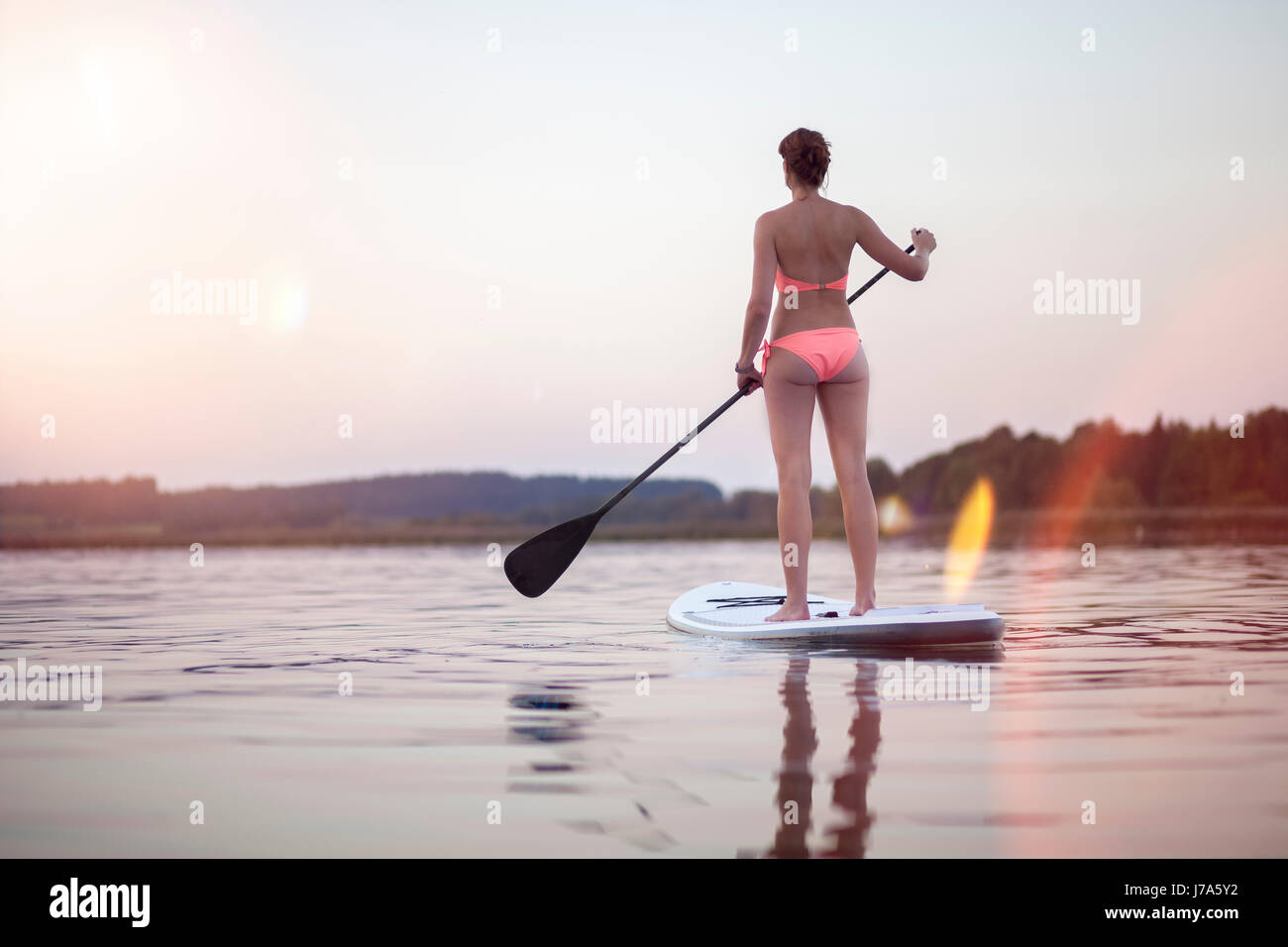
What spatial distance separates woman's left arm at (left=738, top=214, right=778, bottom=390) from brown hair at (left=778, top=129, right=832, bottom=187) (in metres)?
0.28

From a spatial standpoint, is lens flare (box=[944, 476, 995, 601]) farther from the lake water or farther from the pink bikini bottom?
the lake water

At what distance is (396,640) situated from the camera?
6.26 m

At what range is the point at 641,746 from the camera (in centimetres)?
340

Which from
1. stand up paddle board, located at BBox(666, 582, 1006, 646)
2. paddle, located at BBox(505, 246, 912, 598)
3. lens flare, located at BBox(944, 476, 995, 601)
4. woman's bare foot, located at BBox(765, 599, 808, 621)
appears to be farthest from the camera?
lens flare, located at BBox(944, 476, 995, 601)

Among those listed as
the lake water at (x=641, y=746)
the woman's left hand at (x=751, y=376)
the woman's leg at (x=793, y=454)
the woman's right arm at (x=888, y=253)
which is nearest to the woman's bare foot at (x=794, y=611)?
the woman's leg at (x=793, y=454)

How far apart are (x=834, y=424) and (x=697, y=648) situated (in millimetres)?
1328

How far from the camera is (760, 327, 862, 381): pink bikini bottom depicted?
5.88 meters

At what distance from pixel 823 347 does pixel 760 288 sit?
0.42 metres

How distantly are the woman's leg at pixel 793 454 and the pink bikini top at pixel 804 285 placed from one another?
1.00ft

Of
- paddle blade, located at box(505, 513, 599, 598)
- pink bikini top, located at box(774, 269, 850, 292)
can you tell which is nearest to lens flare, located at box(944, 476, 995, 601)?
paddle blade, located at box(505, 513, 599, 598)

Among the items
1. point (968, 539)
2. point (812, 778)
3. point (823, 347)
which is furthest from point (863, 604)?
point (968, 539)

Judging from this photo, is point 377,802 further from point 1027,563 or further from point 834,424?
point 1027,563

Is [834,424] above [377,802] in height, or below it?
above
